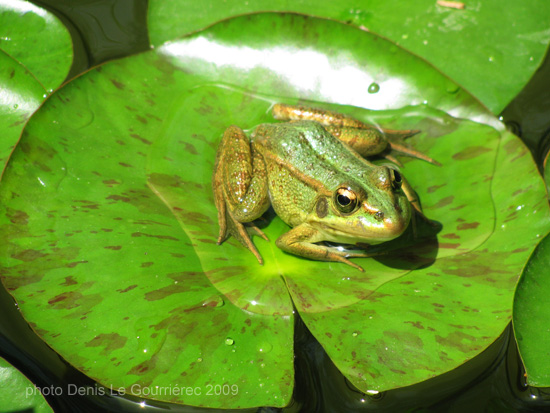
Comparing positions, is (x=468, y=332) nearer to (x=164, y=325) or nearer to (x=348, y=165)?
(x=348, y=165)

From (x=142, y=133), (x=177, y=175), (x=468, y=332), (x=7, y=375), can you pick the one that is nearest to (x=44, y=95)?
(x=142, y=133)

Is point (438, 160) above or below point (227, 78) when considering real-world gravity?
below

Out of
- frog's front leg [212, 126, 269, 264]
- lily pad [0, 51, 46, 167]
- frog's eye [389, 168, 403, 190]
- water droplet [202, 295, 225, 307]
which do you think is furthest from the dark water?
lily pad [0, 51, 46, 167]

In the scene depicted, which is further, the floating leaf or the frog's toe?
the floating leaf

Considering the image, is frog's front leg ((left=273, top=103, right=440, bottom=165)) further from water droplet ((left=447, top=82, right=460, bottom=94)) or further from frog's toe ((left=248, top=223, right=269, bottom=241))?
frog's toe ((left=248, top=223, right=269, bottom=241))

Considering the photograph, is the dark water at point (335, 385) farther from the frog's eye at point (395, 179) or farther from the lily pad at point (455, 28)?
the lily pad at point (455, 28)

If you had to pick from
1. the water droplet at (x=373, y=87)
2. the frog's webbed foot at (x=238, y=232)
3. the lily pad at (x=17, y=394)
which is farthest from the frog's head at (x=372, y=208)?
the lily pad at (x=17, y=394)

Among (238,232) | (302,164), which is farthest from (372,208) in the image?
(238,232)
